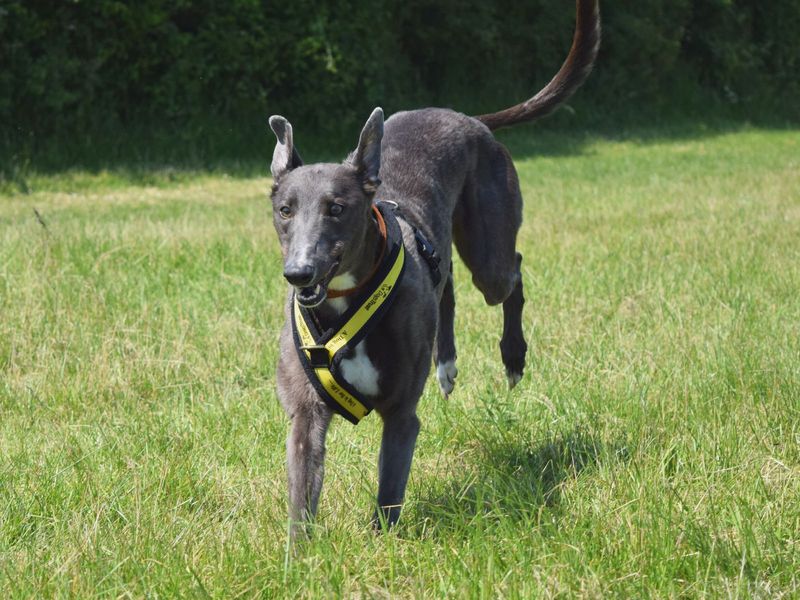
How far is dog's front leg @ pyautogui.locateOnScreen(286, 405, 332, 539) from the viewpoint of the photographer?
2.96m

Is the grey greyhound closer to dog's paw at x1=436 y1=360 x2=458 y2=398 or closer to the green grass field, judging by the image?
the green grass field

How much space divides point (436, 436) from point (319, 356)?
90 centimetres

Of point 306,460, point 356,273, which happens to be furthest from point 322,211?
point 306,460

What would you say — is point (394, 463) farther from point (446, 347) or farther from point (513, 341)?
point (513, 341)

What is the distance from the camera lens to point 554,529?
2764 mm

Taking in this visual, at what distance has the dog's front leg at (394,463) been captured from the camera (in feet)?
9.92

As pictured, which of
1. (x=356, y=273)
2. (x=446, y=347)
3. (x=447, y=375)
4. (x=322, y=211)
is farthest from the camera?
(x=446, y=347)

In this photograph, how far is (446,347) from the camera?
4.45m

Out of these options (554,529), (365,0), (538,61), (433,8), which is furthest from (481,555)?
(538,61)

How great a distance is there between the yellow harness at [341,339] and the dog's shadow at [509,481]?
403 millimetres

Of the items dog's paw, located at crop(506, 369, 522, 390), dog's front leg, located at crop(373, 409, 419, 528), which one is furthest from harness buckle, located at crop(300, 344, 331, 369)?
dog's paw, located at crop(506, 369, 522, 390)

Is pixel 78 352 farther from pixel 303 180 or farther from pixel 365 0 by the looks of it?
pixel 365 0

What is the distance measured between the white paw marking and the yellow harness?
0.9 inches

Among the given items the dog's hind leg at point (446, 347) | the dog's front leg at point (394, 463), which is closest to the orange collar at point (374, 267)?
the dog's front leg at point (394, 463)
